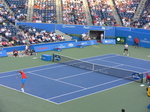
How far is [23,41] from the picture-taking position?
134 feet

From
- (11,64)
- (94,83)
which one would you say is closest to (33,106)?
(94,83)

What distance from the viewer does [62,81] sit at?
26938mm

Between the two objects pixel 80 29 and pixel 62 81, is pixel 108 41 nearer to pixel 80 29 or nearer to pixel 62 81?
pixel 80 29

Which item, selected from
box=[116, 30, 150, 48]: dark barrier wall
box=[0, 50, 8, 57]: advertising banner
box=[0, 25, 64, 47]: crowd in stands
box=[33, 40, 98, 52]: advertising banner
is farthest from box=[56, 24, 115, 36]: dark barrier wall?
box=[0, 50, 8, 57]: advertising banner

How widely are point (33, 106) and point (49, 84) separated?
5.39 m

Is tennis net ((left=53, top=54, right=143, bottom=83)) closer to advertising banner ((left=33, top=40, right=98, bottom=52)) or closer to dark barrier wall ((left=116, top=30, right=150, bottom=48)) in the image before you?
advertising banner ((left=33, top=40, right=98, bottom=52))

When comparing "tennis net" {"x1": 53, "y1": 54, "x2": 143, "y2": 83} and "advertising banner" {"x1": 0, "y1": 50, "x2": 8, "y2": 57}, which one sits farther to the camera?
"advertising banner" {"x1": 0, "y1": 50, "x2": 8, "y2": 57}

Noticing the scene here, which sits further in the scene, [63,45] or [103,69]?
[63,45]

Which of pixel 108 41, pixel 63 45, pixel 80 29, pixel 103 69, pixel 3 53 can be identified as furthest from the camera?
pixel 80 29

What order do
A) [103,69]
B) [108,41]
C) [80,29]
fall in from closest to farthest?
1. [103,69]
2. [108,41]
3. [80,29]

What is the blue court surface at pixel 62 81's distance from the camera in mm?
23594

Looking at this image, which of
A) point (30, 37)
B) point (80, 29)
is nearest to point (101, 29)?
point (80, 29)

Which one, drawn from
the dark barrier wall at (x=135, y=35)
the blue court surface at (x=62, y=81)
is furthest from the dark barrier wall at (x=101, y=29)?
the blue court surface at (x=62, y=81)

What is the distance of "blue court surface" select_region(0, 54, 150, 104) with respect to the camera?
2359 centimetres
